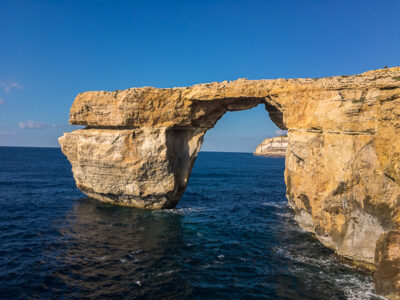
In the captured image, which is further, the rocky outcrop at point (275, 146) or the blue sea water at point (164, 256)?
the rocky outcrop at point (275, 146)

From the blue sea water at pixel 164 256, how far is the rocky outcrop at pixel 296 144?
2.20 metres

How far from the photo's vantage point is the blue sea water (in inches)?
465

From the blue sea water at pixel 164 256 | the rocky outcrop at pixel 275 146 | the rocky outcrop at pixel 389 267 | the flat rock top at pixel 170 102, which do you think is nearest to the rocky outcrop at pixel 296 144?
the flat rock top at pixel 170 102

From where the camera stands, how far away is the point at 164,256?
15172 millimetres

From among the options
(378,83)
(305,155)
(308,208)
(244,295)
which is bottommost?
(244,295)

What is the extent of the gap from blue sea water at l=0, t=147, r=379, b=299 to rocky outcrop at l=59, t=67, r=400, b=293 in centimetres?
220

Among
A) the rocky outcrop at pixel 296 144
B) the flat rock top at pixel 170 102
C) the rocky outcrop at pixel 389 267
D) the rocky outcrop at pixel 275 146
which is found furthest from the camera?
the rocky outcrop at pixel 275 146

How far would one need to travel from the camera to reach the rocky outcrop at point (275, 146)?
126131mm

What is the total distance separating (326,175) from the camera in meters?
15.2

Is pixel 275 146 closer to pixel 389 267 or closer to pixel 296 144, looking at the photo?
pixel 296 144

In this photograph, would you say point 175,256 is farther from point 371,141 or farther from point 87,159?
point 87,159

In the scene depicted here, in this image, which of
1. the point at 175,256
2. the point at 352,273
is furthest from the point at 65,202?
the point at 352,273

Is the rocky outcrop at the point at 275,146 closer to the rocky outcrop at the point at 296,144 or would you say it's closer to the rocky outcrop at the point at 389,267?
the rocky outcrop at the point at 296,144

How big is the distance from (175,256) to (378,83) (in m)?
14.7
